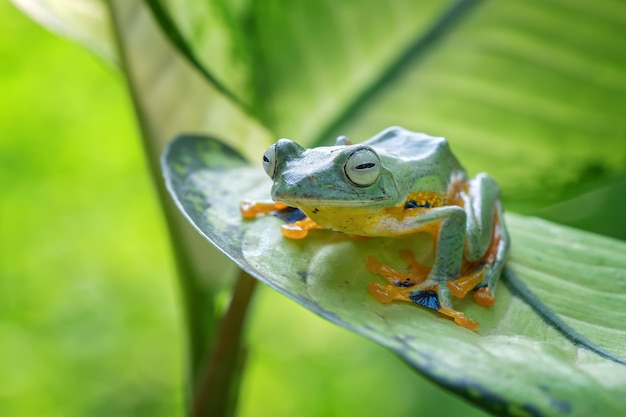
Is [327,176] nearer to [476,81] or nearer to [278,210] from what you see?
[278,210]

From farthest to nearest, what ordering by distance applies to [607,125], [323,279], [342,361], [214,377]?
[342,361]
[607,125]
[214,377]
[323,279]

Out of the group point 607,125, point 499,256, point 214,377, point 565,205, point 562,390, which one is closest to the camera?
point 562,390

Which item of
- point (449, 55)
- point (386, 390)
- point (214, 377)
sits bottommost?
point (386, 390)

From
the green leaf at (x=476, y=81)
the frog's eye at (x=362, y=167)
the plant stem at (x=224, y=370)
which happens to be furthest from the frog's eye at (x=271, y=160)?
the green leaf at (x=476, y=81)

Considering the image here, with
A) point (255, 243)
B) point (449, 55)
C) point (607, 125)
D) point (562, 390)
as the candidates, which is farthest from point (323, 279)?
point (607, 125)

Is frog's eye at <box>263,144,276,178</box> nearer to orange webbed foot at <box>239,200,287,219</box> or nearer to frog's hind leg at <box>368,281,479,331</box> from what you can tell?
orange webbed foot at <box>239,200,287,219</box>

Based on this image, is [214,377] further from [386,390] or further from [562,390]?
[386,390]

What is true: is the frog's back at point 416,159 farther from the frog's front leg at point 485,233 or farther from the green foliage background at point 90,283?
the green foliage background at point 90,283
